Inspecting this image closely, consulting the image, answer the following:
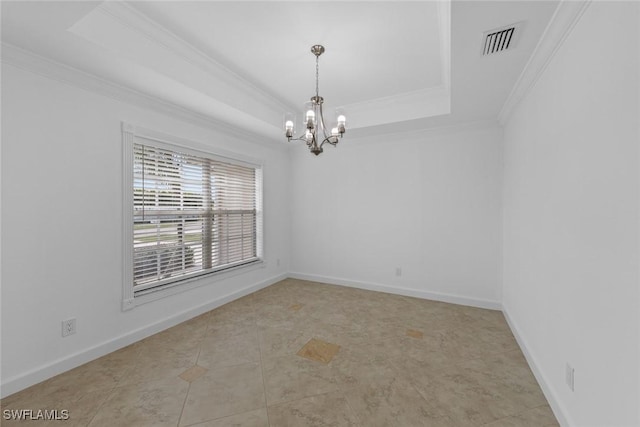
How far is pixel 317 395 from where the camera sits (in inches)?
73.4

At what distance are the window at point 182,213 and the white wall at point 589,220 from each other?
3.45 m

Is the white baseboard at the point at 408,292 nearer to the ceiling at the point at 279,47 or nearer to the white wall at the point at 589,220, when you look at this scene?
the white wall at the point at 589,220

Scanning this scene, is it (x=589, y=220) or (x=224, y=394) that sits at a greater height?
(x=589, y=220)

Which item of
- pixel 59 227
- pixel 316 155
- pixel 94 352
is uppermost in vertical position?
pixel 316 155

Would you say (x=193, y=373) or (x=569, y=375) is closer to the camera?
(x=569, y=375)

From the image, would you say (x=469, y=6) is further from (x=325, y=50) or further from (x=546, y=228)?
(x=546, y=228)

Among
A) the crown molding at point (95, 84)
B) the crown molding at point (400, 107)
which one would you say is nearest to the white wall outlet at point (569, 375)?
the crown molding at point (400, 107)

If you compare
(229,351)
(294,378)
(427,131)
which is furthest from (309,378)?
(427,131)

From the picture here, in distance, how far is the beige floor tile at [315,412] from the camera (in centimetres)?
A: 162

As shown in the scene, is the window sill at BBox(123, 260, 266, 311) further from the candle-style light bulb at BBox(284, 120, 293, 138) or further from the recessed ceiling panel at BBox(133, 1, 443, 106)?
the recessed ceiling panel at BBox(133, 1, 443, 106)

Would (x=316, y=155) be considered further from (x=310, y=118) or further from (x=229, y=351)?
(x=229, y=351)

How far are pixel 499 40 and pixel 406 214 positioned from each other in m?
2.48

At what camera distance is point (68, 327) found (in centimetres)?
216

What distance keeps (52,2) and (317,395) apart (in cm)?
296
